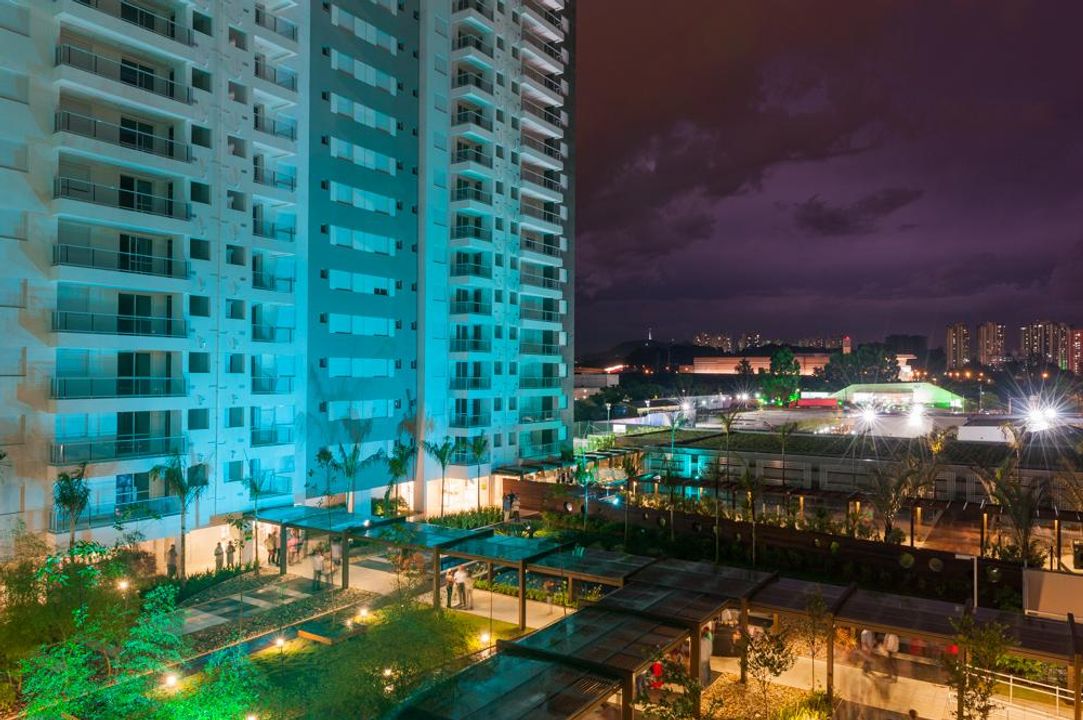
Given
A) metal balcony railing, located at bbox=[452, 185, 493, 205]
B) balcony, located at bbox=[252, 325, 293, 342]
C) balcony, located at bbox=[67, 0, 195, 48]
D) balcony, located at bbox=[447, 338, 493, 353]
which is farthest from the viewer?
metal balcony railing, located at bbox=[452, 185, 493, 205]

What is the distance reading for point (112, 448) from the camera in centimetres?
2661

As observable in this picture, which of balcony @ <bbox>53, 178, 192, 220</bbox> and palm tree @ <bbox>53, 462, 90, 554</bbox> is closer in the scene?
palm tree @ <bbox>53, 462, 90, 554</bbox>

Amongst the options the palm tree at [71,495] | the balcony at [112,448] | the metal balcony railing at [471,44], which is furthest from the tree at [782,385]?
the palm tree at [71,495]

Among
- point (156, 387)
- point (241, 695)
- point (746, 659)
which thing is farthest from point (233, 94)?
point (746, 659)

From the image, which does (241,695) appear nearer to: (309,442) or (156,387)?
(156,387)

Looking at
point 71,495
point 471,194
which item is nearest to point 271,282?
point 71,495

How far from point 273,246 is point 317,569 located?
15.1 metres

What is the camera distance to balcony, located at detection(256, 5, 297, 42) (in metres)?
32.7

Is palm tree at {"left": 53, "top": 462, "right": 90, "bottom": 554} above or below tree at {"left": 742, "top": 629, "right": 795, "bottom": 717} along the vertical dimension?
above

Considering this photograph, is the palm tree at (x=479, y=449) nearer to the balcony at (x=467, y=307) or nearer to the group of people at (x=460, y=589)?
the balcony at (x=467, y=307)

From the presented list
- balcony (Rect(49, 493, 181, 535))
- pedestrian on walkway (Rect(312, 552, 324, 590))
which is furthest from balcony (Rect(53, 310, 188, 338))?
pedestrian on walkway (Rect(312, 552, 324, 590))

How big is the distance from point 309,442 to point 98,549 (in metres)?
12.6

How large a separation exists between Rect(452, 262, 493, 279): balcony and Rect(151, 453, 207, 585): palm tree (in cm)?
1925

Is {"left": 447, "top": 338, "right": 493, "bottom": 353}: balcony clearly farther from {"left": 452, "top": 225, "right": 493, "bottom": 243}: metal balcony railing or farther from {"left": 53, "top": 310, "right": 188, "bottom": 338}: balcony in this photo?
{"left": 53, "top": 310, "right": 188, "bottom": 338}: balcony
